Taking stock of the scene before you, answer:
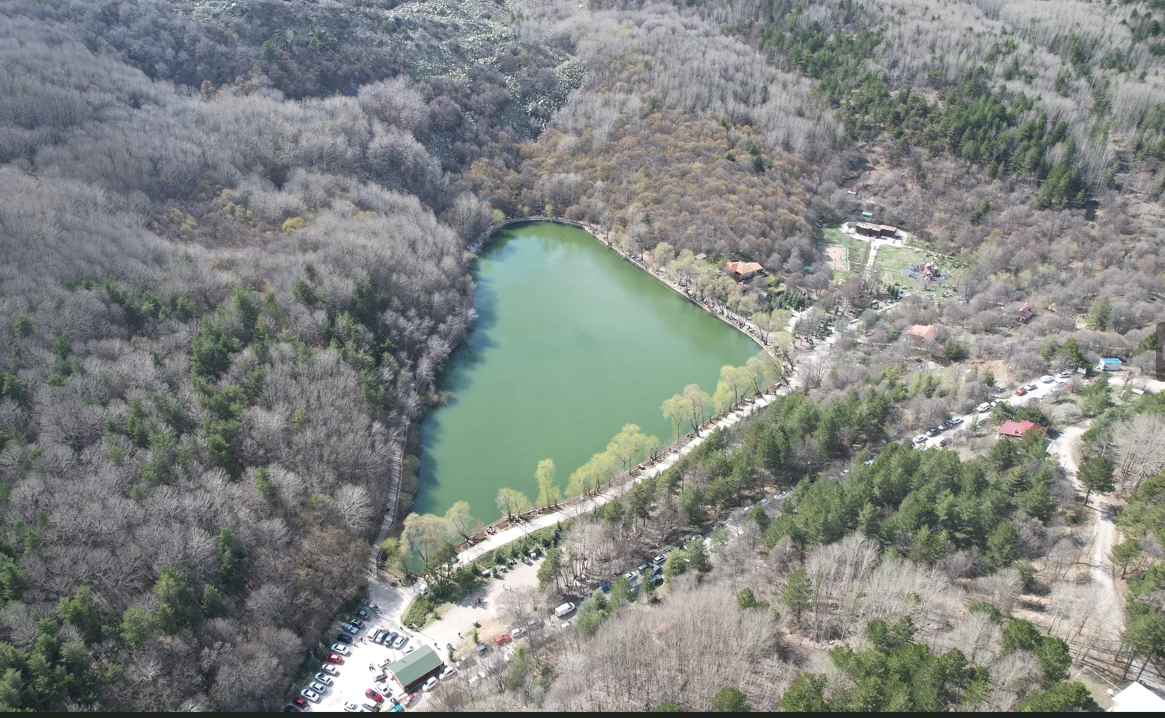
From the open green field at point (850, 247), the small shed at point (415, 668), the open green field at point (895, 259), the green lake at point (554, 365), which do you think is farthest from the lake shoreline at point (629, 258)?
the small shed at point (415, 668)

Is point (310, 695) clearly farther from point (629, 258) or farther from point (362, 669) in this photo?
point (629, 258)

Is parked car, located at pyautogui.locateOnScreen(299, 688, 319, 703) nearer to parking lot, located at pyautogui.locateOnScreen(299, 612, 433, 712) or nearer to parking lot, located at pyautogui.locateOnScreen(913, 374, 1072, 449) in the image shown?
parking lot, located at pyautogui.locateOnScreen(299, 612, 433, 712)

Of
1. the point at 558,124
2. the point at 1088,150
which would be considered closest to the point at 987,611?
the point at 1088,150

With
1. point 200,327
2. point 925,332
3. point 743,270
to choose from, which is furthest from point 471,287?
point 925,332

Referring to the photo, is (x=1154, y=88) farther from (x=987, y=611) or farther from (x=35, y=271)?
(x=35, y=271)

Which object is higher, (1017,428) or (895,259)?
(1017,428)

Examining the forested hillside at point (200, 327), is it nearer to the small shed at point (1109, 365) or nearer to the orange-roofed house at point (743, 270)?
the orange-roofed house at point (743, 270)
